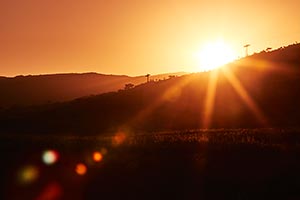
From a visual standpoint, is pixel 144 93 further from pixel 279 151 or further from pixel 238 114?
pixel 279 151

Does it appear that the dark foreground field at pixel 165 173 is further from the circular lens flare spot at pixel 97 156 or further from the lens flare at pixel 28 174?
the circular lens flare spot at pixel 97 156

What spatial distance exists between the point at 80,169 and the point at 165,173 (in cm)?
449

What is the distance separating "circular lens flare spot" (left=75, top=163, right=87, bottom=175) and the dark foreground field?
18 centimetres

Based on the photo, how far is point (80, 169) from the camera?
68.9 ft

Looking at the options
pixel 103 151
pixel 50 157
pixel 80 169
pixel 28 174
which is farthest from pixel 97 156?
pixel 28 174

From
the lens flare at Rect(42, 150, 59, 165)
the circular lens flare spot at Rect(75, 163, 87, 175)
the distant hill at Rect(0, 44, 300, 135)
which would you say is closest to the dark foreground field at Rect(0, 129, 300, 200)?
the circular lens flare spot at Rect(75, 163, 87, 175)

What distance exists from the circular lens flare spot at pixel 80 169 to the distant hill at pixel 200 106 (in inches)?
1215

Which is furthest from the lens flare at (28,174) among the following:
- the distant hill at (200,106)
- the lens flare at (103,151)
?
the distant hill at (200,106)

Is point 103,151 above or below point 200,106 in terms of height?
below

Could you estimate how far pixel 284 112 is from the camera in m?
53.7

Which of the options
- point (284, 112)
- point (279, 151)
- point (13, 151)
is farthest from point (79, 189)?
point (284, 112)

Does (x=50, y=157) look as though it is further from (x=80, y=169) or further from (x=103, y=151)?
(x=80, y=169)

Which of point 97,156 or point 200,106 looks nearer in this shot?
point 97,156

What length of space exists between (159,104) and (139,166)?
49.5 meters
